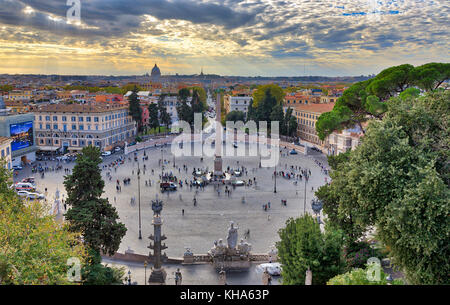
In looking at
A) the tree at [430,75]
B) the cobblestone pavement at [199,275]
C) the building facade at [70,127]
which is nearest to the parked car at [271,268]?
the cobblestone pavement at [199,275]

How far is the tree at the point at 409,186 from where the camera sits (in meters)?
10.8

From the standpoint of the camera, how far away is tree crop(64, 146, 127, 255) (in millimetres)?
15672

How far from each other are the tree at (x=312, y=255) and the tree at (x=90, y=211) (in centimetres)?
756

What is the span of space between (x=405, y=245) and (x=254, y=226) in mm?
12043

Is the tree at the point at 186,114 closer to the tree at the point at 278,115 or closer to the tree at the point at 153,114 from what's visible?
the tree at the point at 153,114

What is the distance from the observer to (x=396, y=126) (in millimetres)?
13078

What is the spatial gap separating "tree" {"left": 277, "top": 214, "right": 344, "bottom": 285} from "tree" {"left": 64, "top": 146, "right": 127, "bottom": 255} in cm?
756

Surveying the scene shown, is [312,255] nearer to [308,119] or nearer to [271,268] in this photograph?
[271,268]

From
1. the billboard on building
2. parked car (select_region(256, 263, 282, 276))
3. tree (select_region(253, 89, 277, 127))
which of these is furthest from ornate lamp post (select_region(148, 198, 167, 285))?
tree (select_region(253, 89, 277, 127))

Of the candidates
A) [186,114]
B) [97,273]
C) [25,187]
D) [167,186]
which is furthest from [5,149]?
[186,114]

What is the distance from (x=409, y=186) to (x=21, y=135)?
4051cm

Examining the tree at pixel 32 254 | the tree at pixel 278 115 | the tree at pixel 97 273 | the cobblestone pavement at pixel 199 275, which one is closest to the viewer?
the tree at pixel 32 254

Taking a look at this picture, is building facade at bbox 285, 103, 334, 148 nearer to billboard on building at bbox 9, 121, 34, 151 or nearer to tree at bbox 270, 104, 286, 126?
tree at bbox 270, 104, 286, 126
